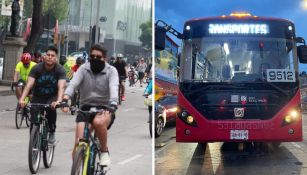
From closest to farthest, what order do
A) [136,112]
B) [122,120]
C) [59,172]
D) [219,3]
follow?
[219,3], [59,172], [122,120], [136,112]

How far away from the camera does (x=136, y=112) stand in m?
15.4

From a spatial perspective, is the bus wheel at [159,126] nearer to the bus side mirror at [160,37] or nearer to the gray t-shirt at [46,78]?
the bus side mirror at [160,37]

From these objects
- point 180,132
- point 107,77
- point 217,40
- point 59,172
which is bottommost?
point 59,172

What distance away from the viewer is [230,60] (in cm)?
527

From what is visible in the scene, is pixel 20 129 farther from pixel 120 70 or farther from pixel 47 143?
pixel 120 70

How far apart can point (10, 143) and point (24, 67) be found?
72.7 inches

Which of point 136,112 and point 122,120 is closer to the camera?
point 122,120

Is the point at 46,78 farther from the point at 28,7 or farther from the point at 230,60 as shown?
the point at 28,7

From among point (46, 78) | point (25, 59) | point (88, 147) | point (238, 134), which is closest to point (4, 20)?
point (25, 59)

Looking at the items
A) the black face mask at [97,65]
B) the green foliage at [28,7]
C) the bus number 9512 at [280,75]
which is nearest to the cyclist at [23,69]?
the black face mask at [97,65]

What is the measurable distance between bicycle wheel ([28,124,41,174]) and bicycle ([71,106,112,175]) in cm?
147

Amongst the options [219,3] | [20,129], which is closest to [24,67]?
[20,129]

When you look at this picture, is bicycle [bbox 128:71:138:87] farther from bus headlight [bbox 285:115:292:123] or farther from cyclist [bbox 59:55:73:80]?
bus headlight [bbox 285:115:292:123]

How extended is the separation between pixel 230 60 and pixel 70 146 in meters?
4.55
